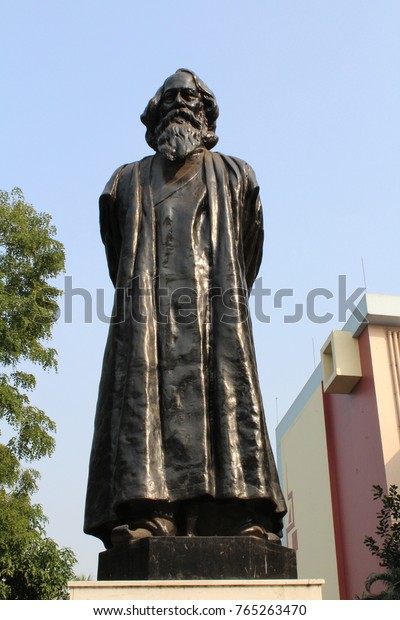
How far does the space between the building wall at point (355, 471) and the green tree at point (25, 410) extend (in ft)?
26.5

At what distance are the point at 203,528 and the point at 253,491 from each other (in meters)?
0.26

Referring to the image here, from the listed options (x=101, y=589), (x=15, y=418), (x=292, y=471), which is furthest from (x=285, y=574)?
(x=292, y=471)

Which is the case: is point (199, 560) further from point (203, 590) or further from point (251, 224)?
point (251, 224)

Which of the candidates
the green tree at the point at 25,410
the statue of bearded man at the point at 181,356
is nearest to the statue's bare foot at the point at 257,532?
the statue of bearded man at the point at 181,356

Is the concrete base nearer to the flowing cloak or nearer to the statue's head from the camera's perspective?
the flowing cloak

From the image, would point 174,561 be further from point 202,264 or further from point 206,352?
point 202,264

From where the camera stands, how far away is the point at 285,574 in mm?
3035

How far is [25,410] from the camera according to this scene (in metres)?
11.6

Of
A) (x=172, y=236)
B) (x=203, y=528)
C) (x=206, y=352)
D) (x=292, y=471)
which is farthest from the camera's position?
(x=292, y=471)

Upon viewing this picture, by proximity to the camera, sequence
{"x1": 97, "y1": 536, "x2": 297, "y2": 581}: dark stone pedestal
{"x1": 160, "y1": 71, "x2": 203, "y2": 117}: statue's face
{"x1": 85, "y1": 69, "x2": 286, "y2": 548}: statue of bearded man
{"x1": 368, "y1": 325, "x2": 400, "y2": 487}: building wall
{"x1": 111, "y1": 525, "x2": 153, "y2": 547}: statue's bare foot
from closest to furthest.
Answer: {"x1": 97, "y1": 536, "x2": 297, "y2": 581}: dark stone pedestal
{"x1": 111, "y1": 525, "x2": 153, "y2": 547}: statue's bare foot
{"x1": 85, "y1": 69, "x2": 286, "y2": 548}: statue of bearded man
{"x1": 160, "y1": 71, "x2": 203, "y2": 117}: statue's face
{"x1": 368, "y1": 325, "x2": 400, "y2": 487}: building wall

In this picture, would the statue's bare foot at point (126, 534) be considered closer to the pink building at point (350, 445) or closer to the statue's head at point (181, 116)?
the statue's head at point (181, 116)

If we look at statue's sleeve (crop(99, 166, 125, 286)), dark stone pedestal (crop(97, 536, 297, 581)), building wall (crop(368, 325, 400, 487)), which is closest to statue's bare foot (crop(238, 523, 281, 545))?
dark stone pedestal (crop(97, 536, 297, 581))

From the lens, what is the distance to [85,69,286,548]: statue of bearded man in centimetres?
329

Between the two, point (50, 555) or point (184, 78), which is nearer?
point (184, 78)
